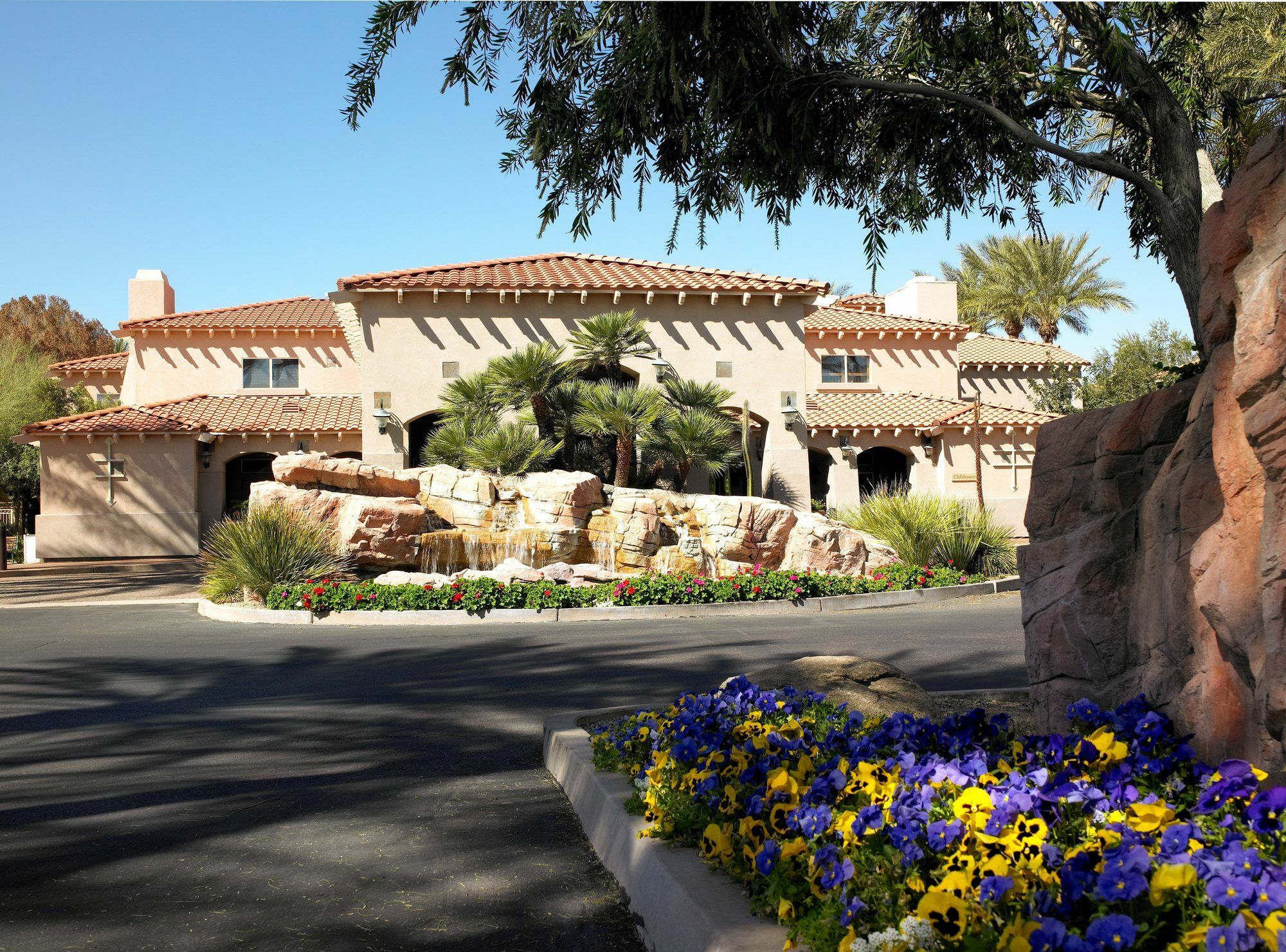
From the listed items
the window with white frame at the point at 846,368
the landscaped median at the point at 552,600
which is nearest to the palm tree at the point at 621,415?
the landscaped median at the point at 552,600

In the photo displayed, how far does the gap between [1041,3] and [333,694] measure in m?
8.07

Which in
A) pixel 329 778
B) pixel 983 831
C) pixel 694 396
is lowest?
pixel 329 778

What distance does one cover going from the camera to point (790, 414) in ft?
91.4

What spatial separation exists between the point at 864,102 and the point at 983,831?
21.5 feet

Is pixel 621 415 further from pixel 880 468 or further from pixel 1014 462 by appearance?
pixel 1014 462

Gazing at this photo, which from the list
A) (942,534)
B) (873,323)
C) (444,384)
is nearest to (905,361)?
(873,323)

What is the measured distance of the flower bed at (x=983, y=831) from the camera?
2.49 metres

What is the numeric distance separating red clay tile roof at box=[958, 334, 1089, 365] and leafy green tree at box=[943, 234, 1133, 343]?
150 centimetres

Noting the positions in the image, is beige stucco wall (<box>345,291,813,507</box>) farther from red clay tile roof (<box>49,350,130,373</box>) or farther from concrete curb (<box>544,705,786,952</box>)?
concrete curb (<box>544,705,786,952</box>)

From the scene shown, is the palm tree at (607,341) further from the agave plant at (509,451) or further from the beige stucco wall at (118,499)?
the beige stucco wall at (118,499)

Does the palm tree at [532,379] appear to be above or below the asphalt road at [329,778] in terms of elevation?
above

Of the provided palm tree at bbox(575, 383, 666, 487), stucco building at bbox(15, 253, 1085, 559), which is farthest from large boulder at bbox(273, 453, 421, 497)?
stucco building at bbox(15, 253, 1085, 559)

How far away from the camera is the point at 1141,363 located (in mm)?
34875

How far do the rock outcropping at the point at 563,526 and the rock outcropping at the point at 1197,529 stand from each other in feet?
48.7
